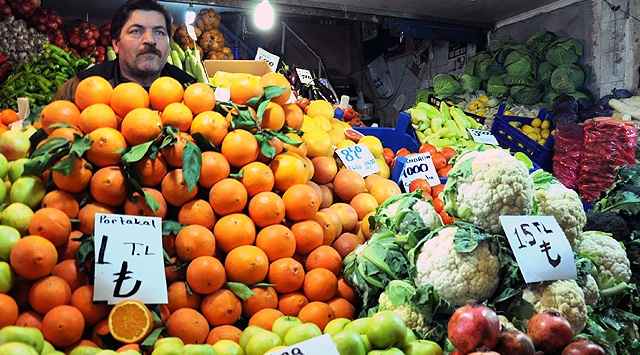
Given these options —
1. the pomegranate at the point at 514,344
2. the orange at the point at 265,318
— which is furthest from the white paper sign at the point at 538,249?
→ the orange at the point at 265,318

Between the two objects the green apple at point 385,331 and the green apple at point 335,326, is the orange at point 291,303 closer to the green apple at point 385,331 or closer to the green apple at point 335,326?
the green apple at point 335,326

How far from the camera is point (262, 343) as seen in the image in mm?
1464

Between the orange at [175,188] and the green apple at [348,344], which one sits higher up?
the orange at [175,188]

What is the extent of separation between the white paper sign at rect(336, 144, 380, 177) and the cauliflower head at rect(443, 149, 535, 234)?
Result: 84 centimetres

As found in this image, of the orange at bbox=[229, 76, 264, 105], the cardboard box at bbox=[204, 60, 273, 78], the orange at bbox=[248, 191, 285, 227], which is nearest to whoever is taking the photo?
the orange at bbox=[248, 191, 285, 227]

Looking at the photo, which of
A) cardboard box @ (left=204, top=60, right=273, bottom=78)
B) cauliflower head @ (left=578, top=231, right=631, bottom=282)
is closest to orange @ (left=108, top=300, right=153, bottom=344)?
cauliflower head @ (left=578, top=231, right=631, bottom=282)

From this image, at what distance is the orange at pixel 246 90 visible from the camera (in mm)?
2170

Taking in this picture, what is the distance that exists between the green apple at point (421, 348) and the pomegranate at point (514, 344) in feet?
0.63

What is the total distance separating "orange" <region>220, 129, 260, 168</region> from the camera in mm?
1938

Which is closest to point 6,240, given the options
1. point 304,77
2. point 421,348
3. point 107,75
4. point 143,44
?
point 421,348

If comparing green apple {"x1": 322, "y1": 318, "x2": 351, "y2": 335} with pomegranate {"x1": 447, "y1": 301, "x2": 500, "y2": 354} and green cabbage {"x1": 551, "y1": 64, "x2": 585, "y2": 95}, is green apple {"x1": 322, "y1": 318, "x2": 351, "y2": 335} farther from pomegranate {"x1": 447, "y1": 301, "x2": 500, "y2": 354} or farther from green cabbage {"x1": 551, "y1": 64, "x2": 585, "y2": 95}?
green cabbage {"x1": 551, "y1": 64, "x2": 585, "y2": 95}

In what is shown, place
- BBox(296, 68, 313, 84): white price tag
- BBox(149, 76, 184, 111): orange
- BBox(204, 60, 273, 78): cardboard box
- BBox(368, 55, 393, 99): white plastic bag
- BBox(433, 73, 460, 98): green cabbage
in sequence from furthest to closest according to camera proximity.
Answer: BBox(368, 55, 393, 99): white plastic bag
BBox(433, 73, 460, 98): green cabbage
BBox(296, 68, 313, 84): white price tag
BBox(204, 60, 273, 78): cardboard box
BBox(149, 76, 184, 111): orange

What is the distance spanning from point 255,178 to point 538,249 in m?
1.02

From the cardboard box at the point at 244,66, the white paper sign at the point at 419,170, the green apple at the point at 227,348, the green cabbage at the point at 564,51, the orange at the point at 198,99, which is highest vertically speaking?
the green cabbage at the point at 564,51
